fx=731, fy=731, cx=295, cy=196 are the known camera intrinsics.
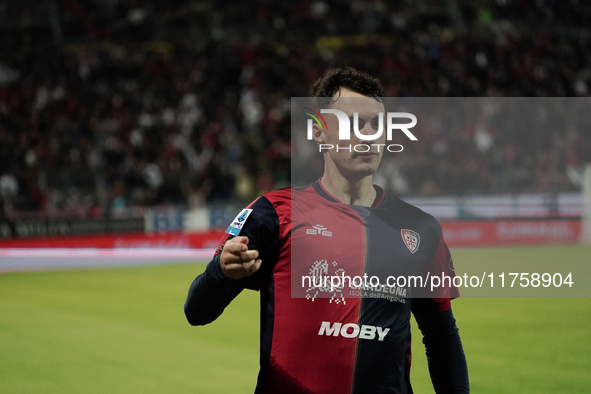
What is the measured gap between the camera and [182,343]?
27.8ft

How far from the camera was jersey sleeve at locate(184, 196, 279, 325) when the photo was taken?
2.82m

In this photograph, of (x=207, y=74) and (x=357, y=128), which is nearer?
(x=357, y=128)

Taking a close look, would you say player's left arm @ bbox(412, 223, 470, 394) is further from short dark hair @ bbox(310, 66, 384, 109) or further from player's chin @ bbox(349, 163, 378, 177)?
short dark hair @ bbox(310, 66, 384, 109)

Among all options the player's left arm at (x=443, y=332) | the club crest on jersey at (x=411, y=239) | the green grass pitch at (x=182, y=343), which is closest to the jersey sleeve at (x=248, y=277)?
the club crest on jersey at (x=411, y=239)

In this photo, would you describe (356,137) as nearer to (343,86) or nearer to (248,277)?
(343,86)

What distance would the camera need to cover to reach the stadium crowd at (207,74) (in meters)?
19.9

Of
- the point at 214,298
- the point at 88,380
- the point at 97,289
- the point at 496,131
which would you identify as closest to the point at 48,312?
the point at 97,289

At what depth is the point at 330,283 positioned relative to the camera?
288cm

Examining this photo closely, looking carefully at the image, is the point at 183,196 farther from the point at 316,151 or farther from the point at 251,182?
the point at 316,151

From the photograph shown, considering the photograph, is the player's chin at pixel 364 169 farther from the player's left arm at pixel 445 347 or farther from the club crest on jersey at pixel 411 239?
the player's left arm at pixel 445 347

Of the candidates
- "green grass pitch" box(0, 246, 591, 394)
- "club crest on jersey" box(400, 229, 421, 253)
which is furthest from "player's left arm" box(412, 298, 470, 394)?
"green grass pitch" box(0, 246, 591, 394)

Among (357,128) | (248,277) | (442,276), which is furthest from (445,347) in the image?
(357,128)

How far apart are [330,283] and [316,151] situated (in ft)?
1.85

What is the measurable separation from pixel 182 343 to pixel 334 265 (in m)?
5.92
